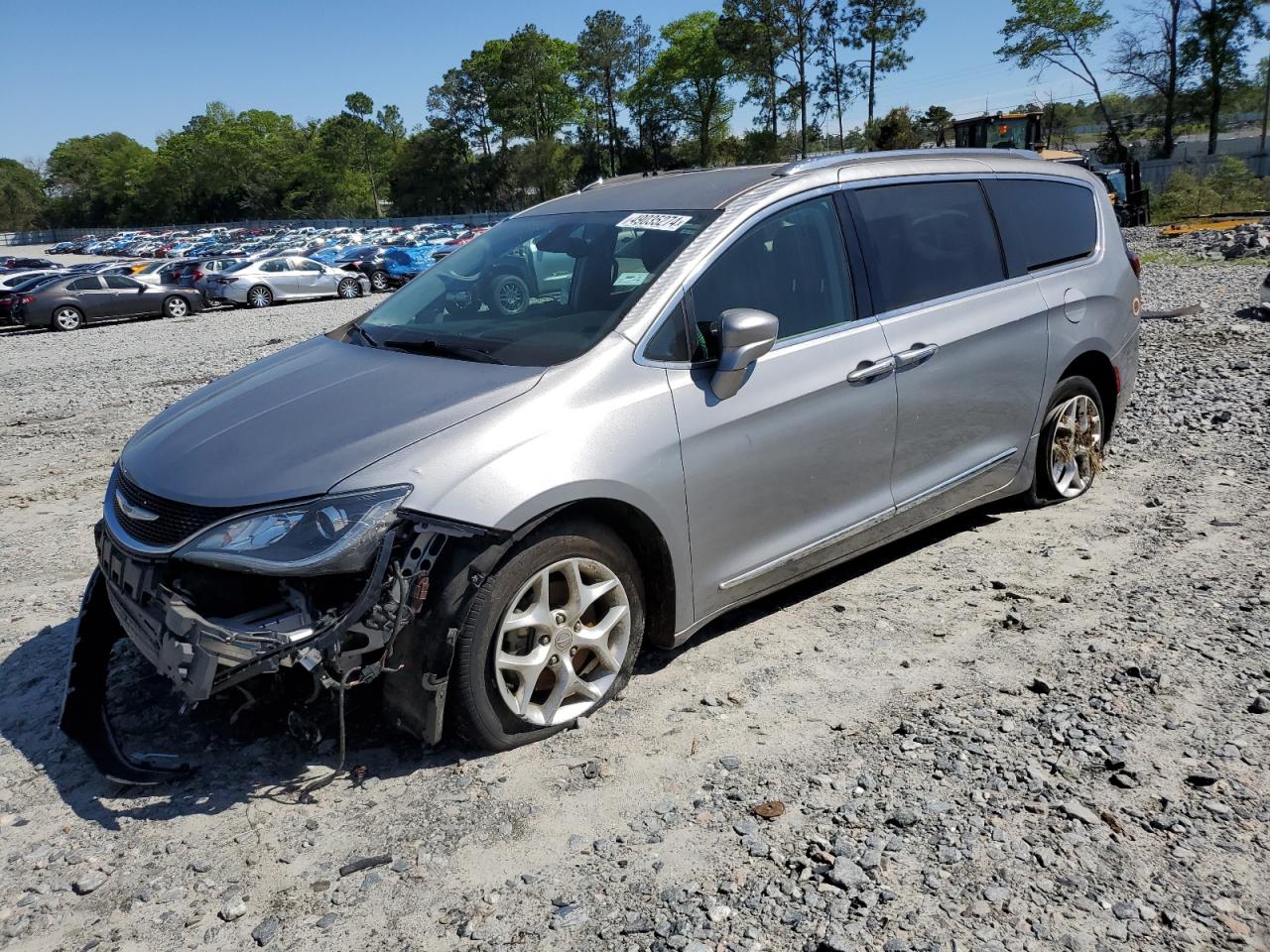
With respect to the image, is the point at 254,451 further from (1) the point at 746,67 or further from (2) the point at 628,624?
(1) the point at 746,67

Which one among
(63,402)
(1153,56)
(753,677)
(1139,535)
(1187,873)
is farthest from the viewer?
(1153,56)

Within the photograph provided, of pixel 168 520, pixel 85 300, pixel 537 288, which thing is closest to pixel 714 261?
pixel 537 288

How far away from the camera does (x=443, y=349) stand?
384 centimetres

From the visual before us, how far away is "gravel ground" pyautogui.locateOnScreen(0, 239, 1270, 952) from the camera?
2.56m

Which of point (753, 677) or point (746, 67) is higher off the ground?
point (746, 67)

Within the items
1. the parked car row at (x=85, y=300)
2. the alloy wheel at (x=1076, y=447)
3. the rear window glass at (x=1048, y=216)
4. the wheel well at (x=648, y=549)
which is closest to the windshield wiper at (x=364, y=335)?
the wheel well at (x=648, y=549)

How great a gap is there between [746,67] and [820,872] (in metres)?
79.6

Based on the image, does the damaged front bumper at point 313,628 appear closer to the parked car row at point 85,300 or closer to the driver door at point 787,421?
the driver door at point 787,421

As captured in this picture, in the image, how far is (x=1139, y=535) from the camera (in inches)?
198

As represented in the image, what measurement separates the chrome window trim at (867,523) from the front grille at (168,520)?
182 cm

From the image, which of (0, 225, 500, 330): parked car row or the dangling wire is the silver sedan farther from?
the dangling wire

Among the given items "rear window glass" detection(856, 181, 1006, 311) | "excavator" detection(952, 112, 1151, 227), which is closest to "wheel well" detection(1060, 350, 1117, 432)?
"rear window glass" detection(856, 181, 1006, 311)

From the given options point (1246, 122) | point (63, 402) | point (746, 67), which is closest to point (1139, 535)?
point (63, 402)

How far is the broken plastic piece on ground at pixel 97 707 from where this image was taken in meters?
3.21
